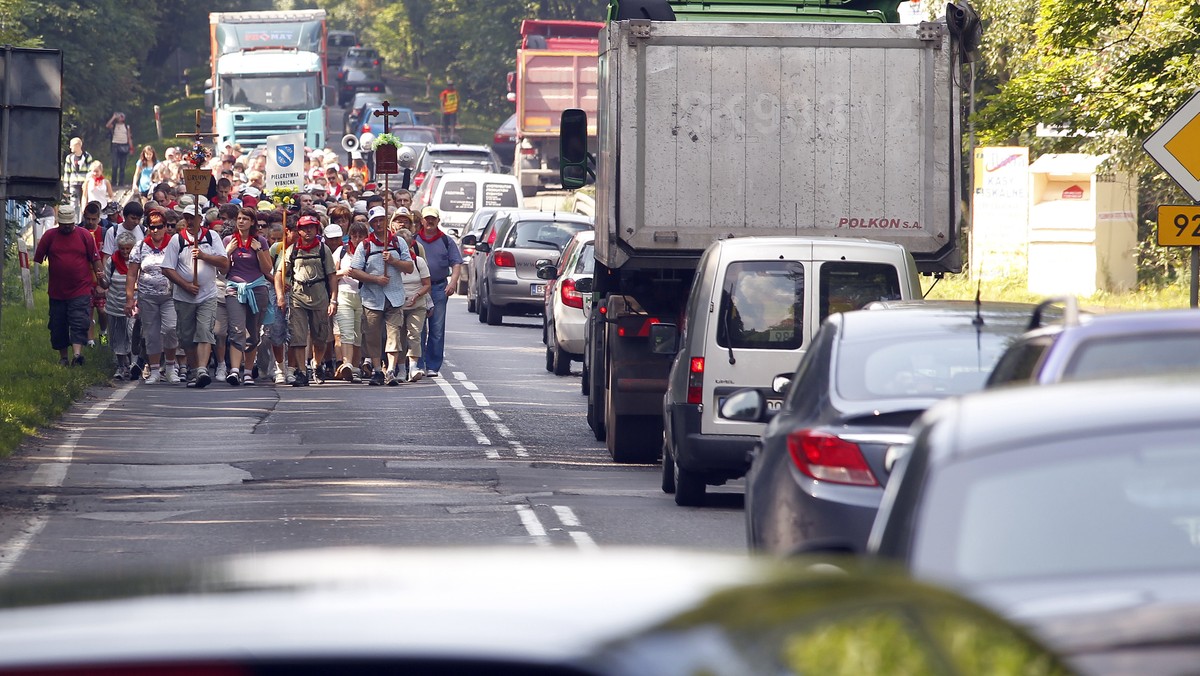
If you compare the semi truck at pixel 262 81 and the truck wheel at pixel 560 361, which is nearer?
the truck wheel at pixel 560 361

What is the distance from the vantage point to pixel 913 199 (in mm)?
14711

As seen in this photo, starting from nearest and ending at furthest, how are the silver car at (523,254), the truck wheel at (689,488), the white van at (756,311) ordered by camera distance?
the white van at (756,311) → the truck wheel at (689,488) → the silver car at (523,254)

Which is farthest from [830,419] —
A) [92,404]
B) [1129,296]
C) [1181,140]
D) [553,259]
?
[1129,296]

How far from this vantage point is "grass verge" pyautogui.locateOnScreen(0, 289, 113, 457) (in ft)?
56.1

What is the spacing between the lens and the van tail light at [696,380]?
41.2 ft

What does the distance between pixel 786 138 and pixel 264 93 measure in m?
39.3

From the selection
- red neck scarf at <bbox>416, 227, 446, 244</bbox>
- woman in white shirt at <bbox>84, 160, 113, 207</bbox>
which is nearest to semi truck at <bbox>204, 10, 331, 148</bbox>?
woman in white shirt at <bbox>84, 160, 113, 207</bbox>

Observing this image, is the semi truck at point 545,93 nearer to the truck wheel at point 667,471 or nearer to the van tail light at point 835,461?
the truck wheel at point 667,471

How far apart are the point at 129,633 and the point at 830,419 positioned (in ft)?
19.4

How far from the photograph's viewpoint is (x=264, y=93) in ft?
172

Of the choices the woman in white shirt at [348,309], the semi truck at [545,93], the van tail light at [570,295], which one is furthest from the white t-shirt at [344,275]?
the semi truck at [545,93]

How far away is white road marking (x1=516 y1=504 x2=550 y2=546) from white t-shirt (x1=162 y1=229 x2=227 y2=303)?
29.1 feet

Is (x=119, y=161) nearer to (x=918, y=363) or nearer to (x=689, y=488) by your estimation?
(x=689, y=488)

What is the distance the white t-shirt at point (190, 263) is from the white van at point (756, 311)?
9368mm
